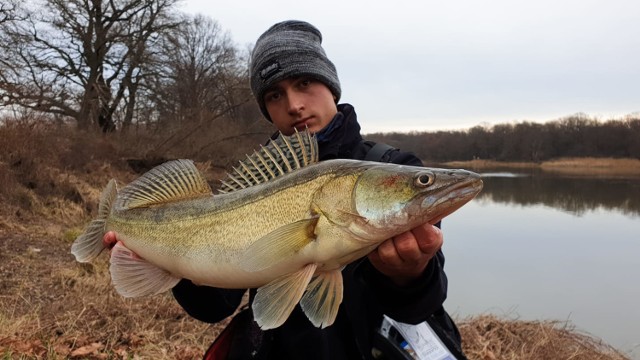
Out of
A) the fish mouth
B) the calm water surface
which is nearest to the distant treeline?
the calm water surface

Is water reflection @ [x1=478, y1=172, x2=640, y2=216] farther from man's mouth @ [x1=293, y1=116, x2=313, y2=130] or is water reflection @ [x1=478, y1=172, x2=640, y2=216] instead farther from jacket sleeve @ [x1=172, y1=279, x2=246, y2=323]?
jacket sleeve @ [x1=172, y1=279, x2=246, y2=323]

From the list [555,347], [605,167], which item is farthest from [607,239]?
[605,167]

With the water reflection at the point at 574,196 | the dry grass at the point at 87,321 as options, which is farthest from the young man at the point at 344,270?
the water reflection at the point at 574,196

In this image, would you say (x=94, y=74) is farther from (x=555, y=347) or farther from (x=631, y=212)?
(x=631, y=212)

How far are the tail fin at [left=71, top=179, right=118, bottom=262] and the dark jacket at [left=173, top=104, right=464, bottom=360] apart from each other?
24.5 inches

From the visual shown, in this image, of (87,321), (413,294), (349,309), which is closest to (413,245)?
(413,294)

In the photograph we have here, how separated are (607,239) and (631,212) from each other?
708cm

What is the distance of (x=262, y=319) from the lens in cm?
198

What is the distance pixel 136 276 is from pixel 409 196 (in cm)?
161

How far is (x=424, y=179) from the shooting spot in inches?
75.5

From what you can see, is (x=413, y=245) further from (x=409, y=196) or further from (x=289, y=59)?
(x=289, y=59)

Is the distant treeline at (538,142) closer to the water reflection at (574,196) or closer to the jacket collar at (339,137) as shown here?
the water reflection at (574,196)

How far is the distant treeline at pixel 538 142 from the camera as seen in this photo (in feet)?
223

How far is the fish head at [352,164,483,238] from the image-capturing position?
6.10 ft
